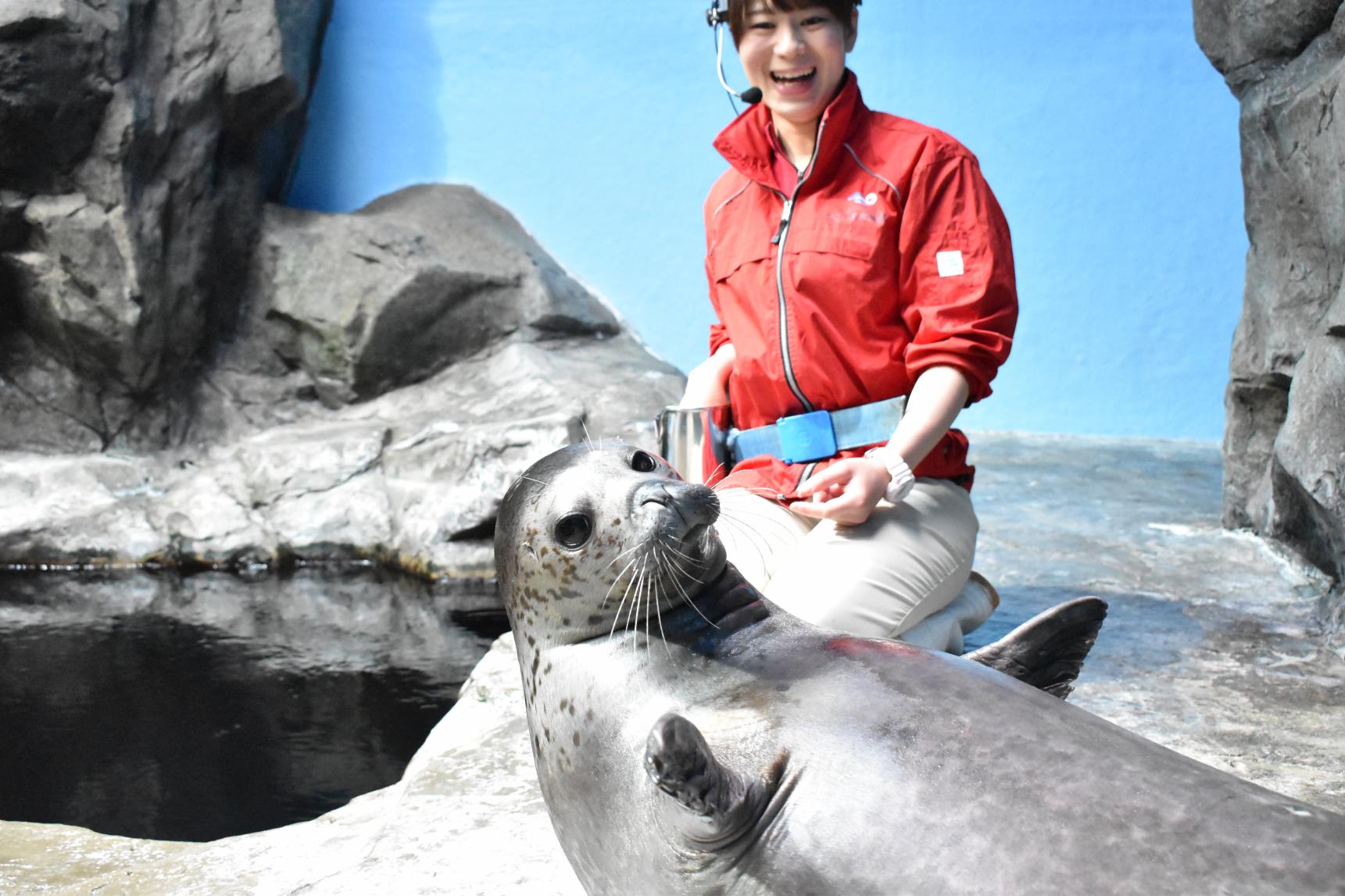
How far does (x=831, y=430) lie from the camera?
249 cm

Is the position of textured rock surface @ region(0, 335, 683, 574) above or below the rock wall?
below

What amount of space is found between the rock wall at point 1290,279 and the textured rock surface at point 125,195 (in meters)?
5.13

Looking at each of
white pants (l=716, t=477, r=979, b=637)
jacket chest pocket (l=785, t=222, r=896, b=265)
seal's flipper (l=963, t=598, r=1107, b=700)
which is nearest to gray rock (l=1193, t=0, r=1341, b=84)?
jacket chest pocket (l=785, t=222, r=896, b=265)

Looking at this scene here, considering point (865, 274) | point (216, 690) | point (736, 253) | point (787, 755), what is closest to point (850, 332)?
point (865, 274)

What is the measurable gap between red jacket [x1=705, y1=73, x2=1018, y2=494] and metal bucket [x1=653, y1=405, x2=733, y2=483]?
0.12 meters

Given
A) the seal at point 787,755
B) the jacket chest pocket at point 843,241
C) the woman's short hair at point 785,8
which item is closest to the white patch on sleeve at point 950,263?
the jacket chest pocket at point 843,241

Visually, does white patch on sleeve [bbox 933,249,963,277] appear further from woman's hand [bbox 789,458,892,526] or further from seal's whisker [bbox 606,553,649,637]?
seal's whisker [bbox 606,553,649,637]

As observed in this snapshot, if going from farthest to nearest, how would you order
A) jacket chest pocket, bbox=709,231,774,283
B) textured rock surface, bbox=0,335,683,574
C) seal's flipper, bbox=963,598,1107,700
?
textured rock surface, bbox=0,335,683,574, jacket chest pocket, bbox=709,231,774,283, seal's flipper, bbox=963,598,1107,700

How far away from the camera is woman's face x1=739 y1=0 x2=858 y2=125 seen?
2.41 meters

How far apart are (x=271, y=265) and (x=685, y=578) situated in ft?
19.7

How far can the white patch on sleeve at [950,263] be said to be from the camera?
2.31 meters

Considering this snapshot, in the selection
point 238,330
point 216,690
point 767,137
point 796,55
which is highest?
point 796,55

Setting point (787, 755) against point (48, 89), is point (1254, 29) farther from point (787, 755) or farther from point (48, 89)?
→ point (48, 89)

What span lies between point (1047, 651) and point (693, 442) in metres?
1.14
